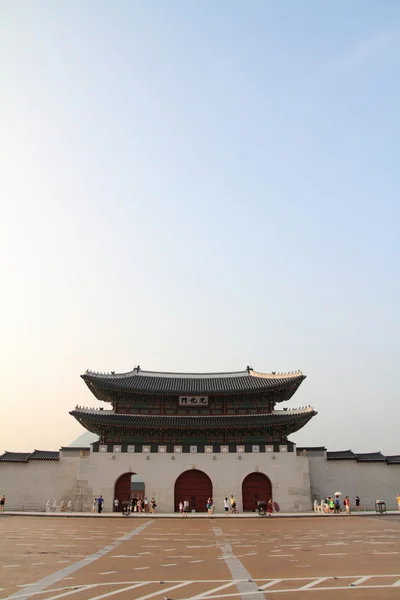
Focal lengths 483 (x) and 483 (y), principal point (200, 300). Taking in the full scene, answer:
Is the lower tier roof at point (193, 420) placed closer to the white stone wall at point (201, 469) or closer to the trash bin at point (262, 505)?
the white stone wall at point (201, 469)

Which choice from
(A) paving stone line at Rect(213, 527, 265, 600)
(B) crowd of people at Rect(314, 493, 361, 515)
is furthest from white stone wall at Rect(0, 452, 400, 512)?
(A) paving stone line at Rect(213, 527, 265, 600)

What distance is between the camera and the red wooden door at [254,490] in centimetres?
4131

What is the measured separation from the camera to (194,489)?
138ft

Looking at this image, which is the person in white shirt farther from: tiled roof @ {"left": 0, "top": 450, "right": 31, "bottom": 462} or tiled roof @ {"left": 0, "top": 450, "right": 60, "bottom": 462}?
tiled roof @ {"left": 0, "top": 450, "right": 31, "bottom": 462}

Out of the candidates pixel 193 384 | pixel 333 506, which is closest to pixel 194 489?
pixel 193 384

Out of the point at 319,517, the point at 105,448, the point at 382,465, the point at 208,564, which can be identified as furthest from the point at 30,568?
the point at 382,465

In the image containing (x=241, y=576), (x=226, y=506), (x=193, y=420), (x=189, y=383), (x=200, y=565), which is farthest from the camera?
(x=189, y=383)

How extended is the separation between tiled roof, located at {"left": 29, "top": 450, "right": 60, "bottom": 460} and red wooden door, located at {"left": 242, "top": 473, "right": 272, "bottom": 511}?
17.2m

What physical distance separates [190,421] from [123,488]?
8.21m

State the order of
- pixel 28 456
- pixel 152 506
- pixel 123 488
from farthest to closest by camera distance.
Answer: pixel 28 456 → pixel 123 488 → pixel 152 506

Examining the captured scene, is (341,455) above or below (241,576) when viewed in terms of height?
above

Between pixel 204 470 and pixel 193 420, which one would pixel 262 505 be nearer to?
pixel 204 470

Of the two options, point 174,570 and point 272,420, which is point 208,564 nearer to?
point 174,570

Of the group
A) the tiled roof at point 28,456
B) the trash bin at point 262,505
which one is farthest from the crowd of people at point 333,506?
the tiled roof at point 28,456
